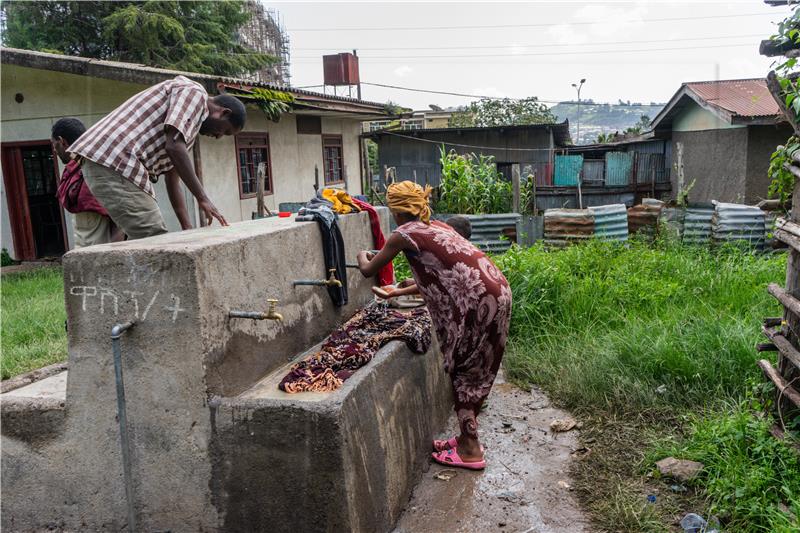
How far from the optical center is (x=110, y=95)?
9633 mm

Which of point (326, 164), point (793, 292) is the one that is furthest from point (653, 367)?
point (326, 164)

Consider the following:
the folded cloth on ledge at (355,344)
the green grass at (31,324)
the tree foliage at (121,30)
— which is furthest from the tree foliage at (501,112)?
the folded cloth on ledge at (355,344)

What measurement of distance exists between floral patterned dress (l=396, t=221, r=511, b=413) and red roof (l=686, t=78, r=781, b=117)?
9.04 m

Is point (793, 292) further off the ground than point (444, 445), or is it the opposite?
point (793, 292)

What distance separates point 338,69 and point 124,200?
18.2 meters

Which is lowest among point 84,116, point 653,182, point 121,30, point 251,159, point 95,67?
point 653,182

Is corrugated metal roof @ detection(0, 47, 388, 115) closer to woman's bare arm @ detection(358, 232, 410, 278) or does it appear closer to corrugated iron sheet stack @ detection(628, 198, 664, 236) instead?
woman's bare arm @ detection(358, 232, 410, 278)

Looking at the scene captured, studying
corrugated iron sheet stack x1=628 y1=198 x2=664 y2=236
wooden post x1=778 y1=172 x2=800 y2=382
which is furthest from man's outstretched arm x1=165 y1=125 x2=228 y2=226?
corrugated iron sheet stack x1=628 y1=198 x2=664 y2=236

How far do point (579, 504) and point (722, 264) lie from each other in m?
4.28

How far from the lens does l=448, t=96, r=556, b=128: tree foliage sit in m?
27.0

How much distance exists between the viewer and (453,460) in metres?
3.73

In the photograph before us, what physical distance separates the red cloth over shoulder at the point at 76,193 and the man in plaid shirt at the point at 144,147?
0.49 m

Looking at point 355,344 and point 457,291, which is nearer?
point 457,291

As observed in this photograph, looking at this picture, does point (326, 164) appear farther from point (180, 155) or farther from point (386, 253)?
point (386, 253)
